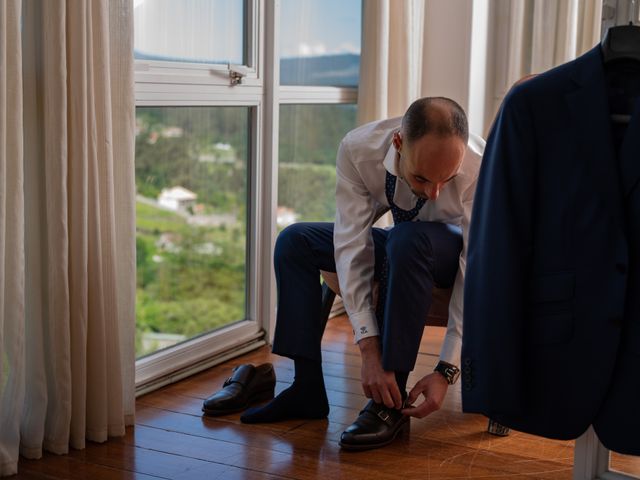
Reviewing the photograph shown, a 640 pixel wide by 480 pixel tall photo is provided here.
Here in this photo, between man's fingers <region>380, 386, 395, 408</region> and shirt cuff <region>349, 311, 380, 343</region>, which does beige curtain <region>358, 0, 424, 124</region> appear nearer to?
shirt cuff <region>349, 311, 380, 343</region>

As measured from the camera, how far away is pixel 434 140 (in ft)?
6.90

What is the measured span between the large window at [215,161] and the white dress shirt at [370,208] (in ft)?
2.09

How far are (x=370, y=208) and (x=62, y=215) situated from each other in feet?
2.53

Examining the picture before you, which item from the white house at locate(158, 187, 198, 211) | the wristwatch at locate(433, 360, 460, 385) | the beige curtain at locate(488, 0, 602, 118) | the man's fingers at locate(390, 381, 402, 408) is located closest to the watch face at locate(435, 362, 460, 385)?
the wristwatch at locate(433, 360, 460, 385)

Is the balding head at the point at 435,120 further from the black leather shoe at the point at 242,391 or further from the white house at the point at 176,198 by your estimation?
the white house at the point at 176,198

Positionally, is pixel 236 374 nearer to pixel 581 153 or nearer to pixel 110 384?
pixel 110 384

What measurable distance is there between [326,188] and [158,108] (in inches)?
46.2

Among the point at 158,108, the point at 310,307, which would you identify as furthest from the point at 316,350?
the point at 158,108

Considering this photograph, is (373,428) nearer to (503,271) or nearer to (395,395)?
(395,395)

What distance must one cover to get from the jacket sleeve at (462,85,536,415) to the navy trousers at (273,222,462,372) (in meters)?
0.60

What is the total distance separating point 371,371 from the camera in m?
2.25

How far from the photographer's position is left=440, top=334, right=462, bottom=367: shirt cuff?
2.27 metres

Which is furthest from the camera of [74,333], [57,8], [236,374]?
[236,374]

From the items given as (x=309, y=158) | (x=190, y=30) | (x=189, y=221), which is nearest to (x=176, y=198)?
(x=189, y=221)
